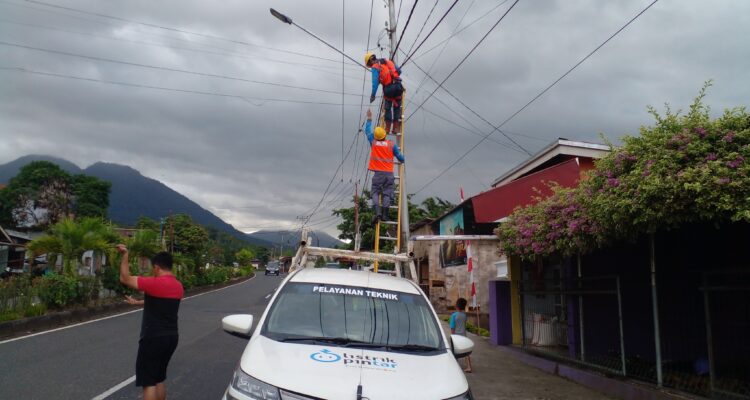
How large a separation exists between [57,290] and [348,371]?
46.2ft

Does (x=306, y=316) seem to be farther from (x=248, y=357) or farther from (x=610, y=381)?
(x=610, y=381)

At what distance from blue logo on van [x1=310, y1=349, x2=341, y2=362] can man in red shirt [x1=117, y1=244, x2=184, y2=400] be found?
6.29ft

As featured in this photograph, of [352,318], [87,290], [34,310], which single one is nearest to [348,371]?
[352,318]

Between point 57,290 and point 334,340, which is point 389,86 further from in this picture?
point 57,290

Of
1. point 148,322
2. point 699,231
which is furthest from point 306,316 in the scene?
point 699,231

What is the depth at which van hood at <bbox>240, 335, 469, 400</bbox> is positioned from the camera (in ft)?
11.8

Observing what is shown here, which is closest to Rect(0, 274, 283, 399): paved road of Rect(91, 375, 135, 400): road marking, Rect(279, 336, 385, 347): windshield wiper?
Rect(91, 375, 135, 400): road marking

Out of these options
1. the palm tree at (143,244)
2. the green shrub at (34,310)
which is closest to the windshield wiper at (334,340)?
the green shrub at (34,310)

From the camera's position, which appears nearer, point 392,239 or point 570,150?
point 392,239

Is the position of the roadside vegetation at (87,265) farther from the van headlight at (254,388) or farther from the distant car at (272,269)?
the distant car at (272,269)

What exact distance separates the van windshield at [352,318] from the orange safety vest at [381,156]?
6.35 meters

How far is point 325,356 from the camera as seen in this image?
408cm

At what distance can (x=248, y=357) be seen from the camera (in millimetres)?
4027

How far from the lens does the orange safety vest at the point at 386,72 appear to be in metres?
12.9
